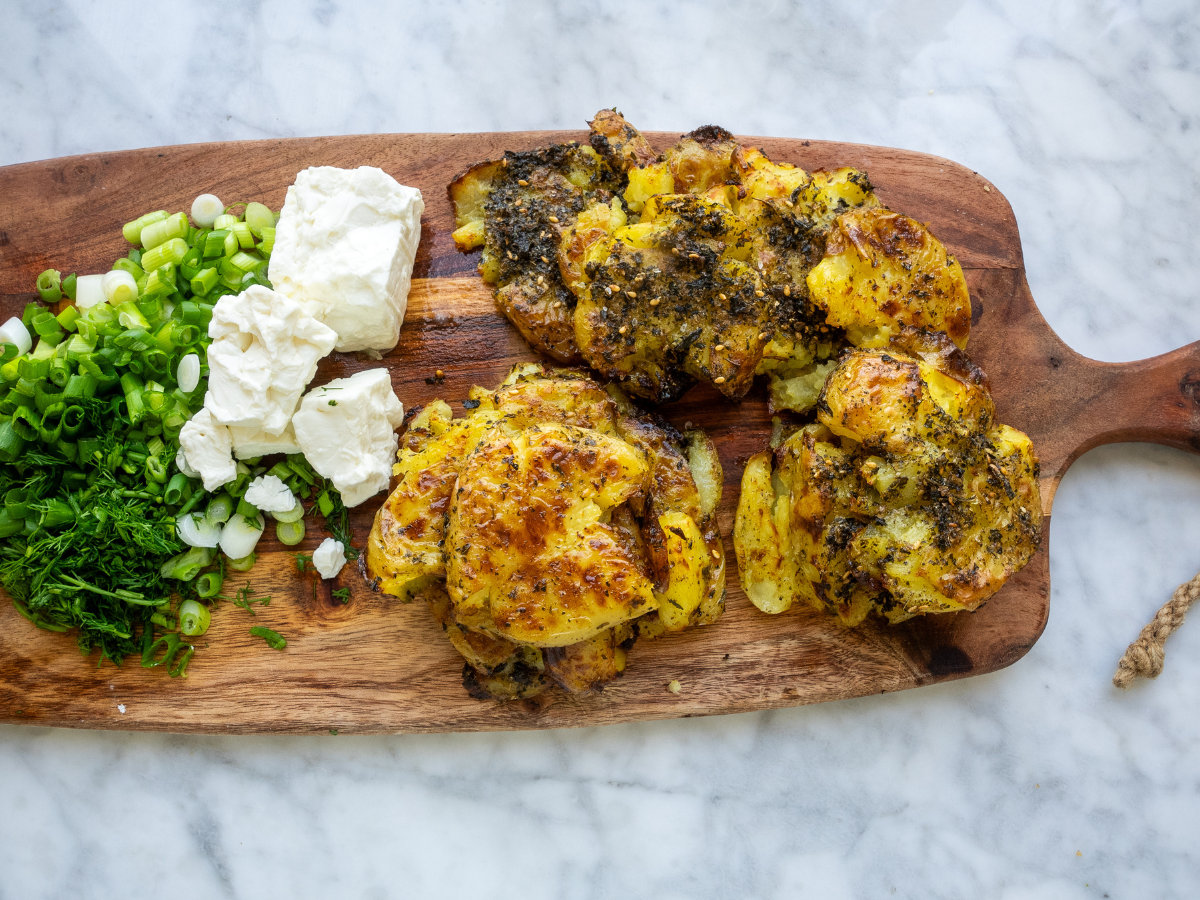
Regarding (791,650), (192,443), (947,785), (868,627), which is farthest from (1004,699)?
(192,443)

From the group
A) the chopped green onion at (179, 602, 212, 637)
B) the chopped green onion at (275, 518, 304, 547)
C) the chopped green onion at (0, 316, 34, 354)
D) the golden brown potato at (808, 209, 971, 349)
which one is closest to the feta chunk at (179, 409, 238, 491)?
the chopped green onion at (275, 518, 304, 547)

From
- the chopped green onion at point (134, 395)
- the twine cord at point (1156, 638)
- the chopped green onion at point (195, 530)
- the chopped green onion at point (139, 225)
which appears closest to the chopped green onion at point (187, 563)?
the chopped green onion at point (195, 530)

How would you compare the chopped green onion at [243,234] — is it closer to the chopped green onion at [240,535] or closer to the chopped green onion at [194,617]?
the chopped green onion at [240,535]

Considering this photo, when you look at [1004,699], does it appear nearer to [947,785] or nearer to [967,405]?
[947,785]

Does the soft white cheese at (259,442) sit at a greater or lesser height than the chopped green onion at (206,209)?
lesser

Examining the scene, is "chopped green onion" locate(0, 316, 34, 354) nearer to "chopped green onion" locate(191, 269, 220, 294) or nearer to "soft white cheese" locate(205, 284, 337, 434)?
"chopped green onion" locate(191, 269, 220, 294)

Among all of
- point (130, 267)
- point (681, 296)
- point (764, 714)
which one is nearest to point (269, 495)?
point (130, 267)
